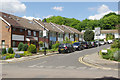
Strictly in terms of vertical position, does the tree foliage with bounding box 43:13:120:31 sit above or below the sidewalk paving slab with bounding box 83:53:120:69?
above

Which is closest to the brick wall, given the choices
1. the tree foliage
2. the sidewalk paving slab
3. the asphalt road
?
the asphalt road

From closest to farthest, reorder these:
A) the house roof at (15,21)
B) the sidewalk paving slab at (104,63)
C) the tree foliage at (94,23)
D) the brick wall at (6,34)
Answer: the sidewalk paving slab at (104,63) → the brick wall at (6,34) → the house roof at (15,21) → the tree foliage at (94,23)

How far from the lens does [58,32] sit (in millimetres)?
51000

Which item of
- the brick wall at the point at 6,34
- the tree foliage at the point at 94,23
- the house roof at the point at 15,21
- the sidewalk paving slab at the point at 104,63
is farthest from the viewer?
the tree foliage at the point at 94,23

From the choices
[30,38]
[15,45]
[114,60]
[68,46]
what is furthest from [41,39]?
[114,60]

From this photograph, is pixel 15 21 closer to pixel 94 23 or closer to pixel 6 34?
pixel 6 34

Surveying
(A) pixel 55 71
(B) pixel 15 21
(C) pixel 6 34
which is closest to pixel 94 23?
(B) pixel 15 21

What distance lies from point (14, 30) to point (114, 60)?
22.6 meters

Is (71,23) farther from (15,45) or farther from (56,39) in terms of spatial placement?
(15,45)

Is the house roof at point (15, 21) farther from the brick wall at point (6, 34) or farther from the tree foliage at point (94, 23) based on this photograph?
the tree foliage at point (94, 23)

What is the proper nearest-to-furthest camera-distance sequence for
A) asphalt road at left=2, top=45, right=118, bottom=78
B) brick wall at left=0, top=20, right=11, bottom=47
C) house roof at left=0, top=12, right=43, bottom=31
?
1. asphalt road at left=2, top=45, right=118, bottom=78
2. brick wall at left=0, top=20, right=11, bottom=47
3. house roof at left=0, top=12, right=43, bottom=31

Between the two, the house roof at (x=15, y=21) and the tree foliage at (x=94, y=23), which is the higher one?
the tree foliage at (x=94, y=23)

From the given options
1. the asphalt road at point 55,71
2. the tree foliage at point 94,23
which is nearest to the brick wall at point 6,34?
the asphalt road at point 55,71

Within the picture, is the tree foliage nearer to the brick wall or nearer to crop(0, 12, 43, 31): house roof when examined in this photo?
crop(0, 12, 43, 31): house roof
